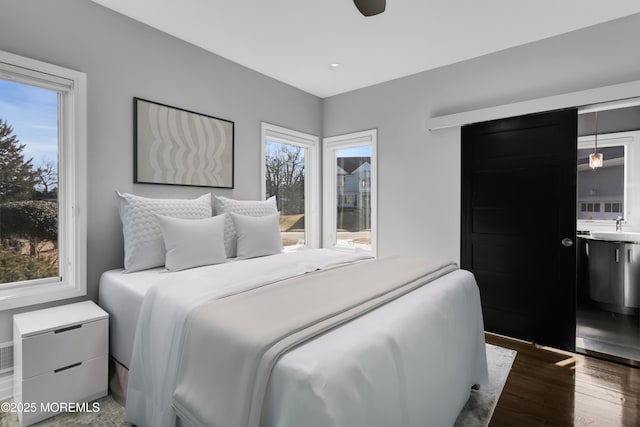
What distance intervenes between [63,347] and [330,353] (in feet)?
5.53

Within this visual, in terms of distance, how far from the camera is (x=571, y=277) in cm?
266

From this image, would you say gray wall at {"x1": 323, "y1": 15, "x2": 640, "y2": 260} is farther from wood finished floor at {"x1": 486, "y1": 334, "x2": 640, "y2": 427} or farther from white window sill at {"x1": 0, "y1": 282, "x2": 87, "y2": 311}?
white window sill at {"x1": 0, "y1": 282, "x2": 87, "y2": 311}

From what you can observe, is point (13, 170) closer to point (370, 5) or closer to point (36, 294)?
point (36, 294)

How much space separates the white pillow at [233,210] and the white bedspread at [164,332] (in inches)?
33.7

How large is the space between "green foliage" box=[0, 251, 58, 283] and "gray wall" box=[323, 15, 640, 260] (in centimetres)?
312

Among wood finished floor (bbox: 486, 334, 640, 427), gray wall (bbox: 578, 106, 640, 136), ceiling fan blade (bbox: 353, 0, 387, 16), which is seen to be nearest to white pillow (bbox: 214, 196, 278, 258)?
ceiling fan blade (bbox: 353, 0, 387, 16)

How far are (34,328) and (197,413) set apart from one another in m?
1.25

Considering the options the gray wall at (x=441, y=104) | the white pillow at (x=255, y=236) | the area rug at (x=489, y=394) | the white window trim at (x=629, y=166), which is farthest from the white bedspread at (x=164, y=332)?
the white window trim at (x=629, y=166)

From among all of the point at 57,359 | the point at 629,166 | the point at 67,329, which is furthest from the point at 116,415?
the point at 629,166

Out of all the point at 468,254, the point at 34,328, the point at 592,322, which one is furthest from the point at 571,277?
the point at 34,328

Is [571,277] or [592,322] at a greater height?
[571,277]

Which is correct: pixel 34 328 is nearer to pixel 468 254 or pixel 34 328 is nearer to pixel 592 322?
pixel 468 254

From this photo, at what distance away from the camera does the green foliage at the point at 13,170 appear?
2.08 m

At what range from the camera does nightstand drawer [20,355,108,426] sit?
1719mm
